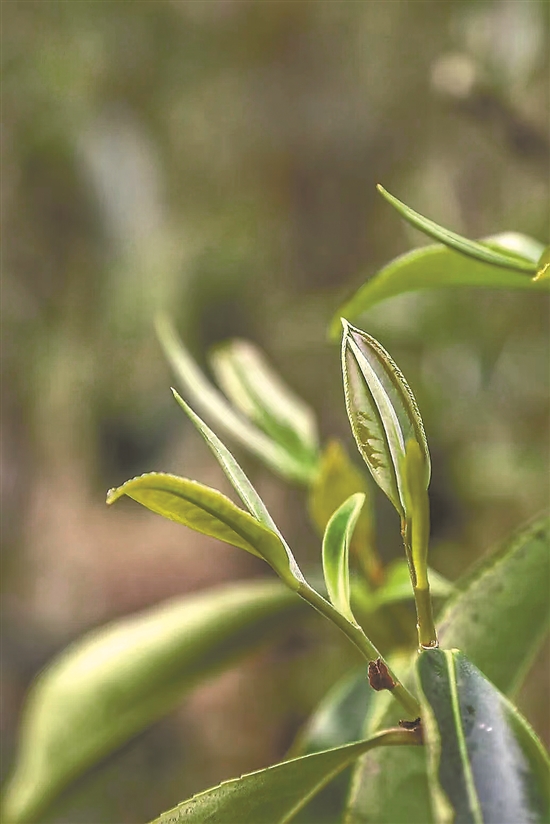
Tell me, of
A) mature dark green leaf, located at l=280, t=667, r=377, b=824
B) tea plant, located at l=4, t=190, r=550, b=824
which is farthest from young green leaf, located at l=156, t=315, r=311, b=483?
mature dark green leaf, located at l=280, t=667, r=377, b=824

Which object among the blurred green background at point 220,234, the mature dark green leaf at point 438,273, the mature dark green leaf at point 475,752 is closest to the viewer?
the mature dark green leaf at point 475,752

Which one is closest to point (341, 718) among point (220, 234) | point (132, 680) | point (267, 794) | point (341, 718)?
point (341, 718)

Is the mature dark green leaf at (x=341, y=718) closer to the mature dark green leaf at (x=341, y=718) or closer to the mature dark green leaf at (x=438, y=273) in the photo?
the mature dark green leaf at (x=341, y=718)

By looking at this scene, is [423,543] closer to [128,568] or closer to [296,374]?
[296,374]

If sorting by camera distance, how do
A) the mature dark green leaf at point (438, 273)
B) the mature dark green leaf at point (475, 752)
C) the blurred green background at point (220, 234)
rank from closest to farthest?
the mature dark green leaf at point (475, 752) → the mature dark green leaf at point (438, 273) → the blurred green background at point (220, 234)

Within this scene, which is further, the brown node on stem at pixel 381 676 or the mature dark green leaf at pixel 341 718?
the mature dark green leaf at pixel 341 718

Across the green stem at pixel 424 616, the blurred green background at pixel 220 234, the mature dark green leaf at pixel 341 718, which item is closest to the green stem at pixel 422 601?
the green stem at pixel 424 616

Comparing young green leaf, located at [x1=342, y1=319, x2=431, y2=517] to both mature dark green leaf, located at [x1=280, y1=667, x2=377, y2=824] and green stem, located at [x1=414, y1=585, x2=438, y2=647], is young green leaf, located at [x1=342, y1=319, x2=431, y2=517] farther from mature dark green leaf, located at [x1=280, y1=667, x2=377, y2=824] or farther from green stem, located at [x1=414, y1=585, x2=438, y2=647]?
mature dark green leaf, located at [x1=280, y1=667, x2=377, y2=824]
